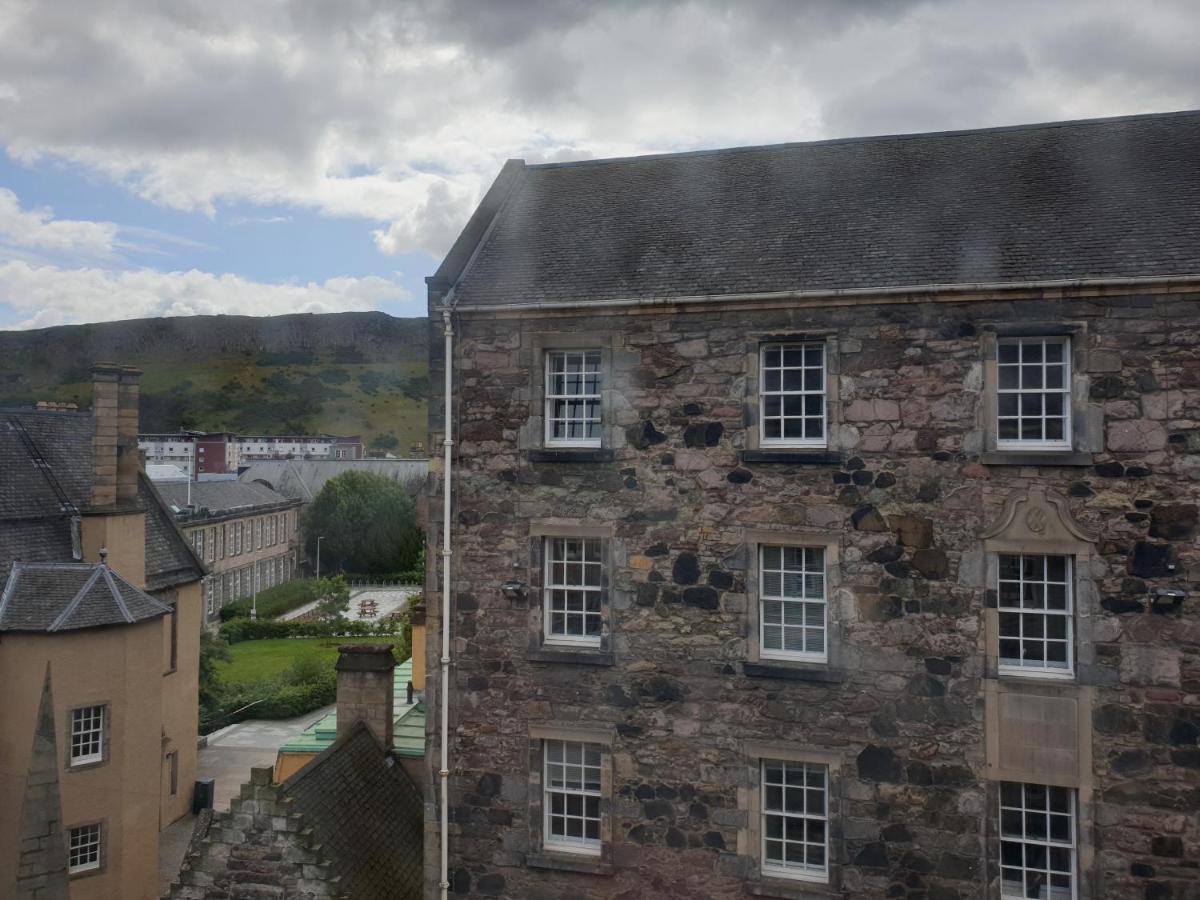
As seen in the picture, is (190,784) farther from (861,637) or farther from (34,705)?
(861,637)

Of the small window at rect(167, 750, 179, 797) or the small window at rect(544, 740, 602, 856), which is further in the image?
the small window at rect(167, 750, 179, 797)

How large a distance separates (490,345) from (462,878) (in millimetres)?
7423

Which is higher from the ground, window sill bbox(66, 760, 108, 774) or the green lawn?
window sill bbox(66, 760, 108, 774)

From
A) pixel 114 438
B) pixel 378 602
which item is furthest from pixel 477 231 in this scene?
pixel 378 602

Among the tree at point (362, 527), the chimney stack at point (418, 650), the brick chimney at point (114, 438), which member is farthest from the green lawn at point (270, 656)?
the tree at point (362, 527)

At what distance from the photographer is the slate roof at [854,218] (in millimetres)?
11125

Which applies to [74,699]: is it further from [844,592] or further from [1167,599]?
[1167,599]

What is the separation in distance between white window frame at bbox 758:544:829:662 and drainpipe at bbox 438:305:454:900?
435 centimetres

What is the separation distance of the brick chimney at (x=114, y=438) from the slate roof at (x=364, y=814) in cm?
1063

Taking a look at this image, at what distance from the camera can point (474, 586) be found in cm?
1226

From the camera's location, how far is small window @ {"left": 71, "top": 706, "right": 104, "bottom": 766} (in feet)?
55.2

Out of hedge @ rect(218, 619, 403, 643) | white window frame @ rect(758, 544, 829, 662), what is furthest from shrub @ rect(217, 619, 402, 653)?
white window frame @ rect(758, 544, 829, 662)

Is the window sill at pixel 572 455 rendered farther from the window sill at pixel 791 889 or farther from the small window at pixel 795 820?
the window sill at pixel 791 889

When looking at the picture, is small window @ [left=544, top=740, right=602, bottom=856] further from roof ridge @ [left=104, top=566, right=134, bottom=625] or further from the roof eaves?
roof ridge @ [left=104, top=566, right=134, bottom=625]
